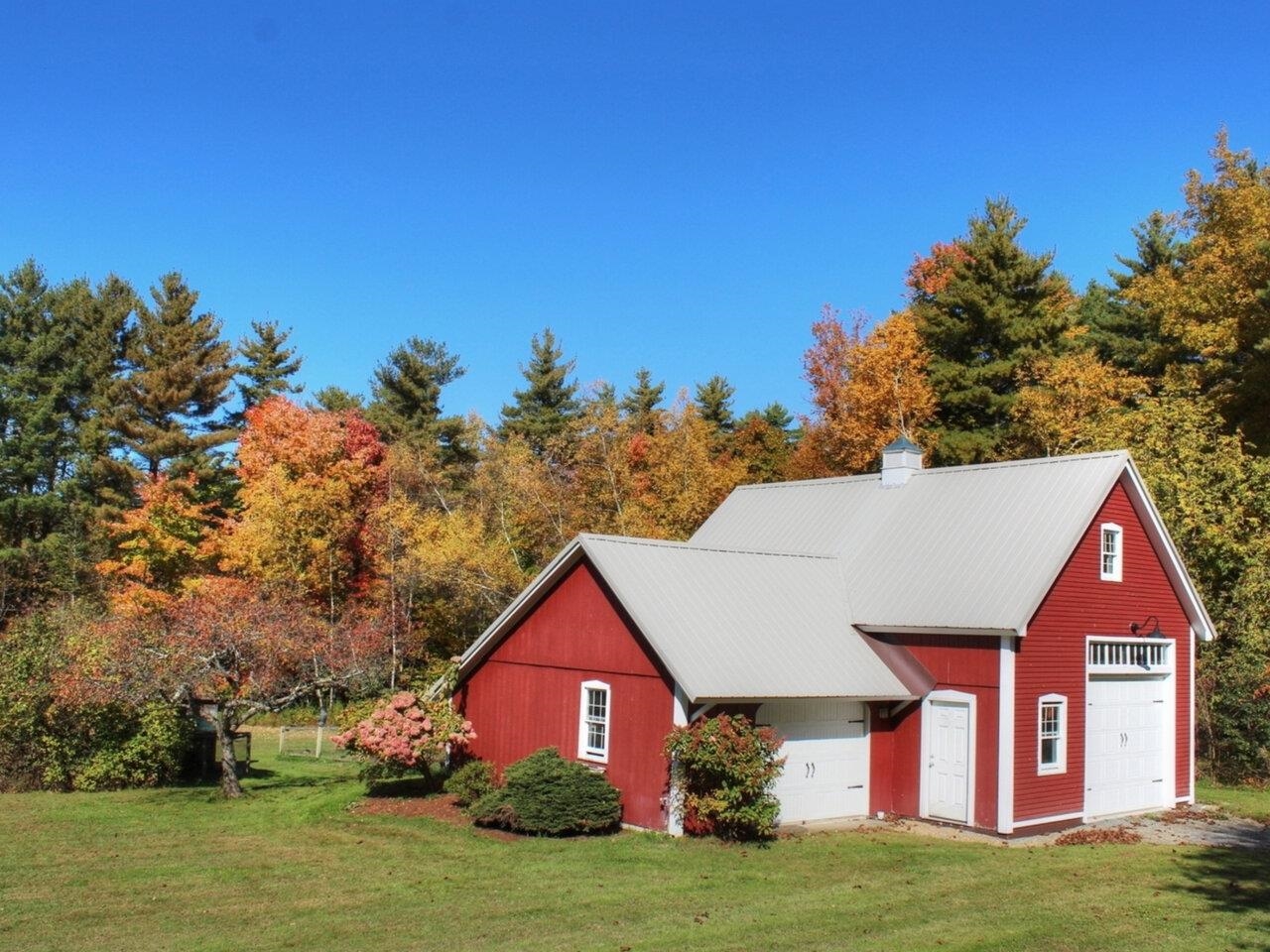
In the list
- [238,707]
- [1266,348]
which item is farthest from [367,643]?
[1266,348]

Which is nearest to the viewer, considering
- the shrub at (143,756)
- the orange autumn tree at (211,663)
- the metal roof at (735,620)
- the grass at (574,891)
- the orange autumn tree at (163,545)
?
the grass at (574,891)

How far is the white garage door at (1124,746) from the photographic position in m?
20.5

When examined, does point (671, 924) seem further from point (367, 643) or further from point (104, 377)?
point (104, 377)

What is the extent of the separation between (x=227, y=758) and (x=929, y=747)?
43.3 feet

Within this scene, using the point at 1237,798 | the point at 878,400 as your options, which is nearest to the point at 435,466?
the point at 878,400

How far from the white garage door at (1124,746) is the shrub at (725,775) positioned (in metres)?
6.83

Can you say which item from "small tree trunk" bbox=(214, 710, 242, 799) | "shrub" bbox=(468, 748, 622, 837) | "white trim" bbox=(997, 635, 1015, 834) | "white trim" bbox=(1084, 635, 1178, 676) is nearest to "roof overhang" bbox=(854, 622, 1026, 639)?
"white trim" bbox=(997, 635, 1015, 834)

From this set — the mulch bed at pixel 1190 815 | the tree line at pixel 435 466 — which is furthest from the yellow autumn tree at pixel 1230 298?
the mulch bed at pixel 1190 815

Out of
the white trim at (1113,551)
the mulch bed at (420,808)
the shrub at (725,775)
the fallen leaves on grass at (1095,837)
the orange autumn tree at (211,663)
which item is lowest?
the mulch bed at (420,808)

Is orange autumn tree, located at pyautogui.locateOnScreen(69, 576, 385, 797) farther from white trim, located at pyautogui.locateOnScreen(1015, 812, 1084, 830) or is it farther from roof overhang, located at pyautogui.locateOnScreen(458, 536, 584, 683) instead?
white trim, located at pyautogui.locateOnScreen(1015, 812, 1084, 830)

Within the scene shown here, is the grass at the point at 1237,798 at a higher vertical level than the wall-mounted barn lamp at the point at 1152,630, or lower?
lower

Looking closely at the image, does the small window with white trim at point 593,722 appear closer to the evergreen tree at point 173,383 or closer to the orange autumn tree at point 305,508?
the orange autumn tree at point 305,508

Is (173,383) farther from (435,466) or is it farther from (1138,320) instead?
(1138,320)

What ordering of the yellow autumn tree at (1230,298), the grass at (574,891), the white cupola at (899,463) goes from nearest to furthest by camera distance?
the grass at (574,891)
the white cupola at (899,463)
the yellow autumn tree at (1230,298)
